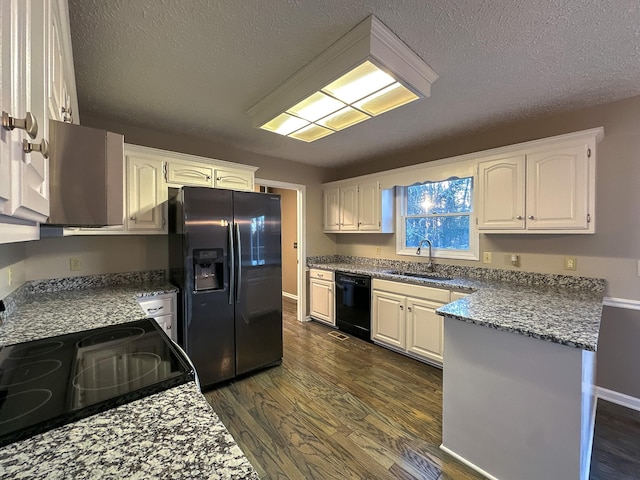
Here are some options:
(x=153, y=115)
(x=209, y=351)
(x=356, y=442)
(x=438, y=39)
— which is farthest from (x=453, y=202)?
(x=153, y=115)

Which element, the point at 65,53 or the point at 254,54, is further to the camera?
the point at 254,54

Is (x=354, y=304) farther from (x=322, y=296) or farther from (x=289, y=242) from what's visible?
(x=289, y=242)

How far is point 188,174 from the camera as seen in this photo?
2826mm

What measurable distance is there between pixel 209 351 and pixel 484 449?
2.13 m

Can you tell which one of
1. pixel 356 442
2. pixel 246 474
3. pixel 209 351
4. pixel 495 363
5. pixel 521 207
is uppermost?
pixel 521 207

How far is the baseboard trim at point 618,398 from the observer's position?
7.27 feet

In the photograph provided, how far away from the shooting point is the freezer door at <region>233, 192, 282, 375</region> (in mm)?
2650

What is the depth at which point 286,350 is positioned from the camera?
10.9ft

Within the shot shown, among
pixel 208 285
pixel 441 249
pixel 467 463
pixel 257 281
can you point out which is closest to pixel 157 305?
pixel 208 285

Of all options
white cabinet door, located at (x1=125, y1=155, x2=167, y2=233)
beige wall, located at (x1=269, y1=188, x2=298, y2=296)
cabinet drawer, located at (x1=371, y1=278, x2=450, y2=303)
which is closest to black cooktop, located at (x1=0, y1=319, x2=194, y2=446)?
white cabinet door, located at (x1=125, y1=155, x2=167, y2=233)

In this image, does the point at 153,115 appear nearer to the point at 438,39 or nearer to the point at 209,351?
the point at 209,351

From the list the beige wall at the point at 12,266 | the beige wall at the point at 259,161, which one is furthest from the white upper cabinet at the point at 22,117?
the beige wall at the point at 259,161

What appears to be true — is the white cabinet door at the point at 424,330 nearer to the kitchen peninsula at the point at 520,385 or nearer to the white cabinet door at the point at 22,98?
the kitchen peninsula at the point at 520,385

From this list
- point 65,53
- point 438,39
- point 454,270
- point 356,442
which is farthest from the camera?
point 454,270
